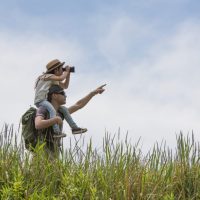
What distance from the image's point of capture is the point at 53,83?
988cm

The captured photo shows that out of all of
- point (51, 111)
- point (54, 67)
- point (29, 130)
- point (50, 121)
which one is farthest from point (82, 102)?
point (50, 121)

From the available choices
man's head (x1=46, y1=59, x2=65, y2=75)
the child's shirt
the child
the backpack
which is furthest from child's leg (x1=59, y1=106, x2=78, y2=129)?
man's head (x1=46, y1=59, x2=65, y2=75)

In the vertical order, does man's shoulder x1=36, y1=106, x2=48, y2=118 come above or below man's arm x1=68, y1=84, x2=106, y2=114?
below

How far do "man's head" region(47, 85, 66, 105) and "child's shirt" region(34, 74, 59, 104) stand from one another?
146mm

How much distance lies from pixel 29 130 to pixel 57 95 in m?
0.65

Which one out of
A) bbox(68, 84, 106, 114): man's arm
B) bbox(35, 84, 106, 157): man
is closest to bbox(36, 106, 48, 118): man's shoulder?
bbox(35, 84, 106, 157): man

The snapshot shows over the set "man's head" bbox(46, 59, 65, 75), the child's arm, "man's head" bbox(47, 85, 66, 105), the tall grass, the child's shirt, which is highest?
"man's head" bbox(46, 59, 65, 75)

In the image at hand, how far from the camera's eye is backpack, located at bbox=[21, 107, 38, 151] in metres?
9.12

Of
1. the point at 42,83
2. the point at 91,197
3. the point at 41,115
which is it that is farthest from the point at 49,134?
the point at 91,197

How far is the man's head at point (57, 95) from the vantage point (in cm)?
941

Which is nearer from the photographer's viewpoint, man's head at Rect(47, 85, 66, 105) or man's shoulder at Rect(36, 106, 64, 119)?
man's shoulder at Rect(36, 106, 64, 119)

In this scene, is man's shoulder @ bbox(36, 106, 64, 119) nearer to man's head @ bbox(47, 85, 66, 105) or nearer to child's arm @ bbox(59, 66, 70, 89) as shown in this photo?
man's head @ bbox(47, 85, 66, 105)

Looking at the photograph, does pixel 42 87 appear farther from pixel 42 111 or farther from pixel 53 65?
pixel 42 111

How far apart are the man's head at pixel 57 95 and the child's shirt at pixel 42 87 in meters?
0.15
